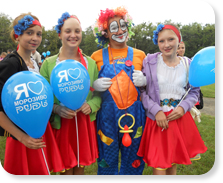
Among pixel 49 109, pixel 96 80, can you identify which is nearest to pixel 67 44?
pixel 96 80

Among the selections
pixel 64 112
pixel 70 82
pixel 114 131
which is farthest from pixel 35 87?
pixel 114 131

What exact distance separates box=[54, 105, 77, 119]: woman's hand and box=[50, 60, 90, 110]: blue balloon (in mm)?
102

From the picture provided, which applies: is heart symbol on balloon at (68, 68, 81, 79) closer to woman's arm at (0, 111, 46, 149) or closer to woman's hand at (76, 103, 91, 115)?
woman's hand at (76, 103, 91, 115)

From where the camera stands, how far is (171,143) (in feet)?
6.34

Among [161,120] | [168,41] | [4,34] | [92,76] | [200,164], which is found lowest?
[200,164]

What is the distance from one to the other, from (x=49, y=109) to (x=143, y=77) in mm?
1156

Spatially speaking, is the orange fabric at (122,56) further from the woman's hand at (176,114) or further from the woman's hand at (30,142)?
the woman's hand at (30,142)

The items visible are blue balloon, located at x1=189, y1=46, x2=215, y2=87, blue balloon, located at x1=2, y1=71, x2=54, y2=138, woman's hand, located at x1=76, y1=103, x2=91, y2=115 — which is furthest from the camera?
woman's hand, located at x1=76, y1=103, x2=91, y2=115

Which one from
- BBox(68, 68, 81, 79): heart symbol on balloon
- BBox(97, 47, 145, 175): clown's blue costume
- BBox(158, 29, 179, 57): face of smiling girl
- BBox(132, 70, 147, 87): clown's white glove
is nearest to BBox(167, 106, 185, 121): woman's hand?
BBox(97, 47, 145, 175): clown's blue costume

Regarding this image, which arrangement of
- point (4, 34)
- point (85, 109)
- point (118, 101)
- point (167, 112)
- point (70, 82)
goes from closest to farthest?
point (70, 82), point (85, 109), point (167, 112), point (118, 101), point (4, 34)

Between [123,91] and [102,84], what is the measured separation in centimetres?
28

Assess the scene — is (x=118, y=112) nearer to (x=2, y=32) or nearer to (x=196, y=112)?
(x=196, y=112)

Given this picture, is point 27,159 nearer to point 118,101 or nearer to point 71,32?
point 118,101

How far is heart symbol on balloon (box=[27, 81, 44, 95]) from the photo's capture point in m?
1.38
